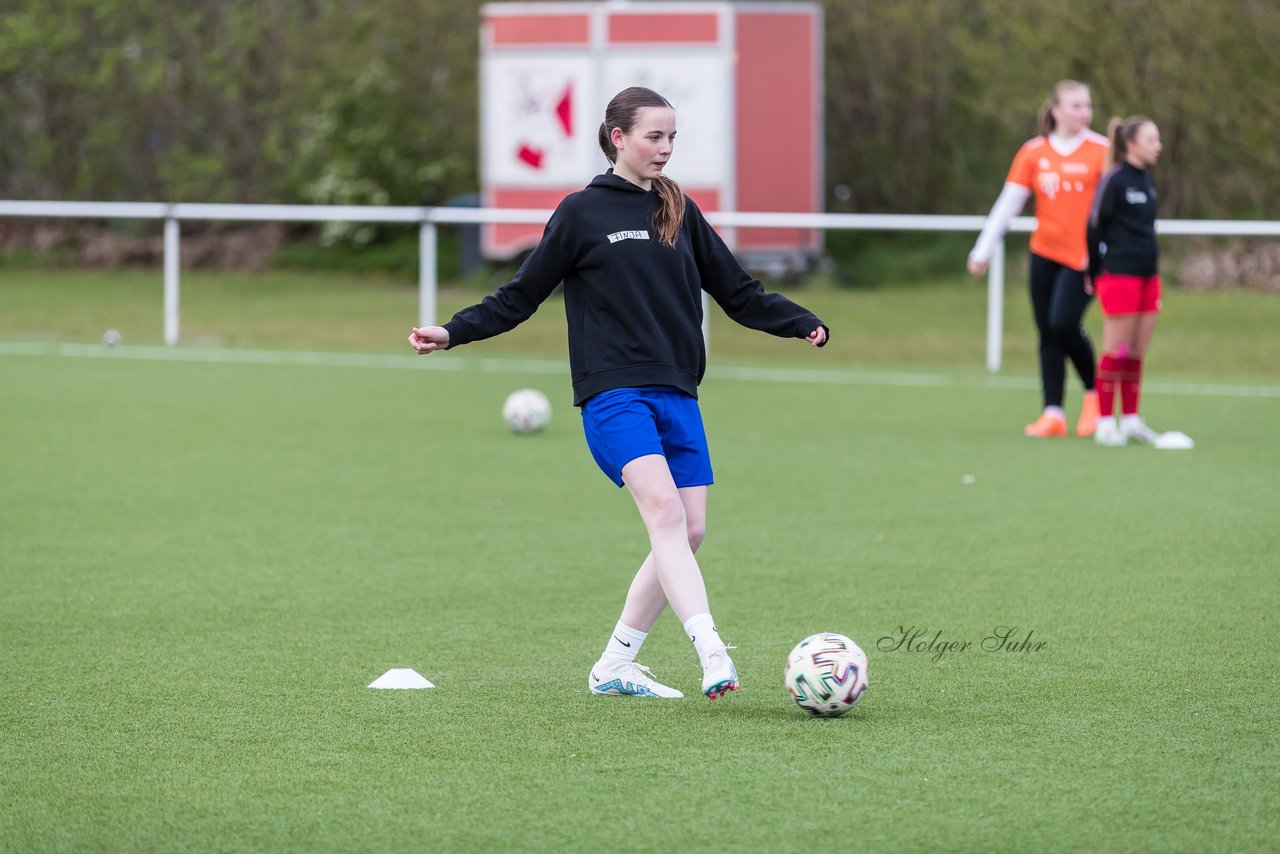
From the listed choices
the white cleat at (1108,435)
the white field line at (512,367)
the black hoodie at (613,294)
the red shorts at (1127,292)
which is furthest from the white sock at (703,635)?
the white field line at (512,367)

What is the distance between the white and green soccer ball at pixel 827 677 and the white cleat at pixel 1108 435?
6.28 metres

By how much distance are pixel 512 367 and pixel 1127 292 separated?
677 centimetres

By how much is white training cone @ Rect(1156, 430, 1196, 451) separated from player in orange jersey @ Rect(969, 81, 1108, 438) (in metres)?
0.57

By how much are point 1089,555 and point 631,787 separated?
375 centimetres

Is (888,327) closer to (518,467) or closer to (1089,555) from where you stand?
(518,467)

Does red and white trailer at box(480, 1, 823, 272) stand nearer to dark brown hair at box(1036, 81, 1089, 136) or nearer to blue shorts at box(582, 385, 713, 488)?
dark brown hair at box(1036, 81, 1089, 136)

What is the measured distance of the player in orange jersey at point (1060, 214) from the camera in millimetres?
10938

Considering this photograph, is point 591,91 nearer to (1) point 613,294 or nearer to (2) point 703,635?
(1) point 613,294

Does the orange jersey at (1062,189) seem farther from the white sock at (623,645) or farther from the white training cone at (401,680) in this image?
the white training cone at (401,680)

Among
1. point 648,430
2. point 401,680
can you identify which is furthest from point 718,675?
point 401,680

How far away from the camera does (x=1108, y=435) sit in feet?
35.7

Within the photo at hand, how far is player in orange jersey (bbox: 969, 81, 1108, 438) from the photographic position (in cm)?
1094

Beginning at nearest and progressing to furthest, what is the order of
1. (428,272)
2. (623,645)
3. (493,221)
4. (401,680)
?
1. (623,645)
2. (401,680)
3. (493,221)
4. (428,272)

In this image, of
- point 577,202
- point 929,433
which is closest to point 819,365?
point 929,433
